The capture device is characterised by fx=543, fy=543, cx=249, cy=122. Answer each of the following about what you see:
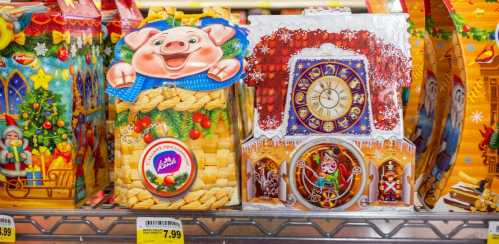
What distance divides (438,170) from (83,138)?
77 cm

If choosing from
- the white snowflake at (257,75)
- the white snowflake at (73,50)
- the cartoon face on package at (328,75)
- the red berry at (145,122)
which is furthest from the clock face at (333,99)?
the white snowflake at (73,50)

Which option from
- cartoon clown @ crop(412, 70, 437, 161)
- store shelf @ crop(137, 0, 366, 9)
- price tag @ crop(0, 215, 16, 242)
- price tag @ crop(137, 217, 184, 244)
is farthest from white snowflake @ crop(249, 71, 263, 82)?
store shelf @ crop(137, 0, 366, 9)

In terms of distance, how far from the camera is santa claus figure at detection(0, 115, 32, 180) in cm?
112

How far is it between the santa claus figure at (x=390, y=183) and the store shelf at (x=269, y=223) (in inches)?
1.6

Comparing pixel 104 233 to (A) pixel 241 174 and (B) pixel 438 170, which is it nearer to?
Answer: (A) pixel 241 174

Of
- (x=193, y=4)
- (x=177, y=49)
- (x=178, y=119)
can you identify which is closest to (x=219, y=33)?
(x=177, y=49)

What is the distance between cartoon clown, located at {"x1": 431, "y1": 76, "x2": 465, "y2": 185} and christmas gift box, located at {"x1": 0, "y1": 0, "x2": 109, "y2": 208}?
2.51ft

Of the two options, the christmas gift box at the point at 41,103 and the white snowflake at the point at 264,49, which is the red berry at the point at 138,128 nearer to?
the christmas gift box at the point at 41,103

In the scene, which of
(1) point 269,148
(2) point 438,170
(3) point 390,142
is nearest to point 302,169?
(1) point 269,148

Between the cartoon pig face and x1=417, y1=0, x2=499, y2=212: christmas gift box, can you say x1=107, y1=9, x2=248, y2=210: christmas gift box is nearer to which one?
the cartoon pig face

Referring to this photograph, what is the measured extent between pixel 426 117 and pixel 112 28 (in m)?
0.80

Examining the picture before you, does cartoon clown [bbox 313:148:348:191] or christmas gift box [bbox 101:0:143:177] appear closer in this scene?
cartoon clown [bbox 313:148:348:191]

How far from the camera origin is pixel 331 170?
3.57ft

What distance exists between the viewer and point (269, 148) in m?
1.10
